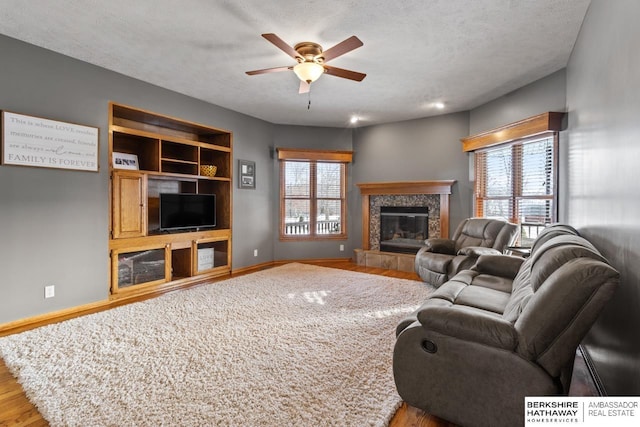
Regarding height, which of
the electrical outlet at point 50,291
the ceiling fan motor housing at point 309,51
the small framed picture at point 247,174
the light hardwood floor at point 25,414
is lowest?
the light hardwood floor at point 25,414

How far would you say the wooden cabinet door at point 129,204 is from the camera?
400 centimetres

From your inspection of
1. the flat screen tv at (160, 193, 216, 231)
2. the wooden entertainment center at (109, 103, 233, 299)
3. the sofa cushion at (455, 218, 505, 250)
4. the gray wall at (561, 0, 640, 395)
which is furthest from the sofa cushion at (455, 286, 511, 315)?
the flat screen tv at (160, 193, 216, 231)

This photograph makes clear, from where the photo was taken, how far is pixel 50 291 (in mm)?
3438

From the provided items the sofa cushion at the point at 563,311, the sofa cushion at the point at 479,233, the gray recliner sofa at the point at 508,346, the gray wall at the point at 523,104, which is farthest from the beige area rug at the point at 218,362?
the gray wall at the point at 523,104

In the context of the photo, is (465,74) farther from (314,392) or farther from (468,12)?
(314,392)

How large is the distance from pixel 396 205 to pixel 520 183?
2.16 meters

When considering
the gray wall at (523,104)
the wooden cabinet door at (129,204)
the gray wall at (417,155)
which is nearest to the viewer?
the gray wall at (523,104)

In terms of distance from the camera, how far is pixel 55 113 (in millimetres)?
3459

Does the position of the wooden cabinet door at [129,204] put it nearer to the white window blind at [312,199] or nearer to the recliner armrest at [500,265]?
the white window blind at [312,199]

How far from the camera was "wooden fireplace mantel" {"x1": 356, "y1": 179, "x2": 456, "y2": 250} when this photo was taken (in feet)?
18.4

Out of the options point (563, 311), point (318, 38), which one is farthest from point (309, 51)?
point (563, 311)

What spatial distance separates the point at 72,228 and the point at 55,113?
1.26 metres

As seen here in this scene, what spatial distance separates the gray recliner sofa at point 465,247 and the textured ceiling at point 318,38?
1.92 m

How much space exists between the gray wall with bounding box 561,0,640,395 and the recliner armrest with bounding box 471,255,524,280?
1.97 feet
